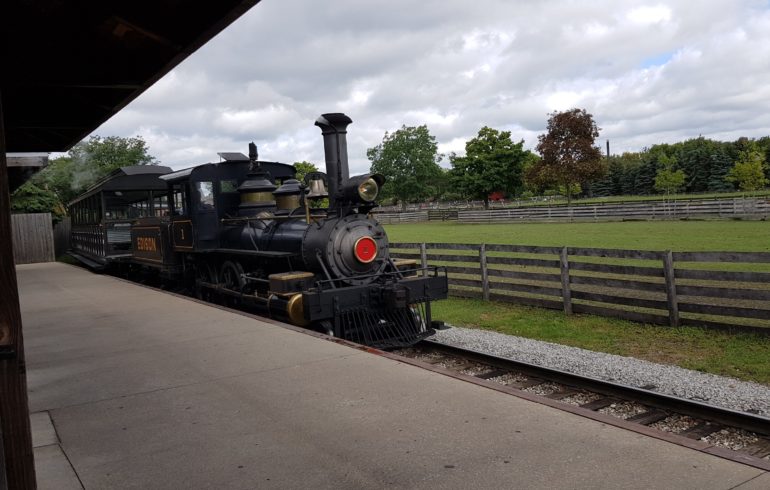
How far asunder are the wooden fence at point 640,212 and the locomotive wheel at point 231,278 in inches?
993

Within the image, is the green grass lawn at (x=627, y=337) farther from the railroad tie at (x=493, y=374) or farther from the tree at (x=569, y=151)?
the tree at (x=569, y=151)

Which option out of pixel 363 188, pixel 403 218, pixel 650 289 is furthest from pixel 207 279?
pixel 403 218

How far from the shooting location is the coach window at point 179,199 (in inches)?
426

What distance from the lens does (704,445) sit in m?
3.61

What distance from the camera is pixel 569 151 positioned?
46562 millimetres

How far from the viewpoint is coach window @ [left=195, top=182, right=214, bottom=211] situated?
10.4 metres

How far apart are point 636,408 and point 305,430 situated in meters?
3.15

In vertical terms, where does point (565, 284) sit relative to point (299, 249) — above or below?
below

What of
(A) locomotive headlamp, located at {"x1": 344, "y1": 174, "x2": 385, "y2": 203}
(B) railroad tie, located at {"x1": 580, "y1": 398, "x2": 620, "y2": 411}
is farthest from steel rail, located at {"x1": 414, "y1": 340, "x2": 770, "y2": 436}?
(A) locomotive headlamp, located at {"x1": 344, "y1": 174, "x2": 385, "y2": 203}

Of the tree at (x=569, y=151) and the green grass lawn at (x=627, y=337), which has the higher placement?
the tree at (x=569, y=151)

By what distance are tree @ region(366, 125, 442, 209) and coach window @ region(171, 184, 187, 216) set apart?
56.7m

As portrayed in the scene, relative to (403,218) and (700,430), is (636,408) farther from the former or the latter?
(403,218)

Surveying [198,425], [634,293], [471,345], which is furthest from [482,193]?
[198,425]

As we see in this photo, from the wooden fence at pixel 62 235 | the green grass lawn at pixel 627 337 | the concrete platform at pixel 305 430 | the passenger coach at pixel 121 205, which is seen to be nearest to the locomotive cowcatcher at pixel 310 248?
the concrete platform at pixel 305 430
